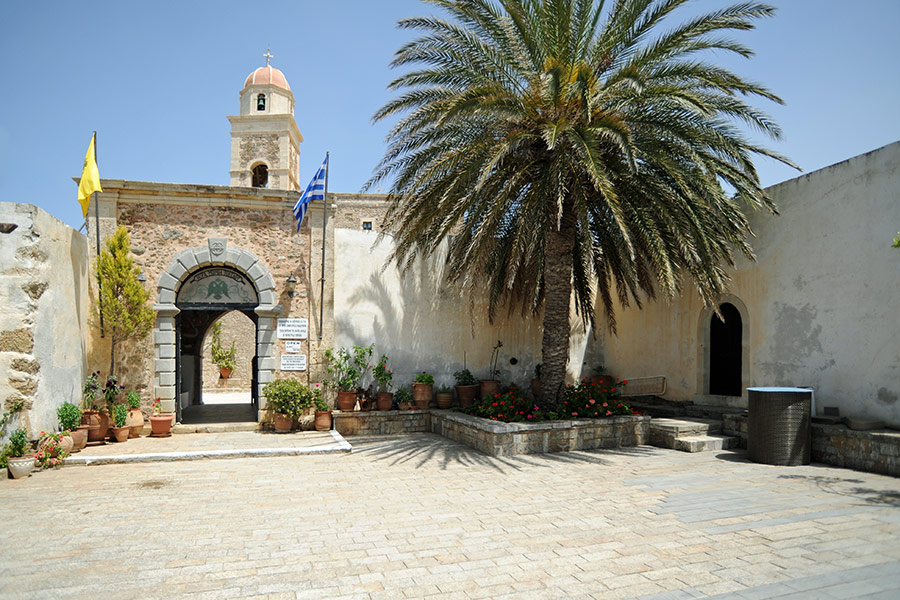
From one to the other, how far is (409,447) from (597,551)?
17.5 feet

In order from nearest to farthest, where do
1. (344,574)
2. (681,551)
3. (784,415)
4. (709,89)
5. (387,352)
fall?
1. (344,574)
2. (681,551)
3. (784,415)
4. (709,89)
5. (387,352)

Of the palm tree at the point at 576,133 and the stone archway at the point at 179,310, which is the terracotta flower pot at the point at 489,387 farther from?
the stone archway at the point at 179,310

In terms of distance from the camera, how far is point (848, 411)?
27.9ft

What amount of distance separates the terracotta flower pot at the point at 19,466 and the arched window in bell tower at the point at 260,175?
75.8 feet

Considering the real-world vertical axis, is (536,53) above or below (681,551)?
above

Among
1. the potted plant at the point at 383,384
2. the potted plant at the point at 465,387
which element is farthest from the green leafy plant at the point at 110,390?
the potted plant at the point at 465,387

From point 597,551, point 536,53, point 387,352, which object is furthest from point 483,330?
point 597,551

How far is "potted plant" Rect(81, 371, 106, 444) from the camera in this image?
9.55 meters

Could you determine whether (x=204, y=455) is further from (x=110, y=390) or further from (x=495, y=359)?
(x=495, y=359)

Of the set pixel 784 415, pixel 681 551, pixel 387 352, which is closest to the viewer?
pixel 681 551

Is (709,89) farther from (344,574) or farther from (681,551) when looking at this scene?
(344,574)

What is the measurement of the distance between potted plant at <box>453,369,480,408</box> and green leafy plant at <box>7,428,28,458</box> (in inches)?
286

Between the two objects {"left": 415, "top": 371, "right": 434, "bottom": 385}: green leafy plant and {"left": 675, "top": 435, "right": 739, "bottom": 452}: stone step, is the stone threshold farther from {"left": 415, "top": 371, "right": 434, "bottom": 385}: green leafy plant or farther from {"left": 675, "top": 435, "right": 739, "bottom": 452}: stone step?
{"left": 675, "top": 435, "right": 739, "bottom": 452}: stone step

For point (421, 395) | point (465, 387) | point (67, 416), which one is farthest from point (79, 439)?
point (465, 387)
